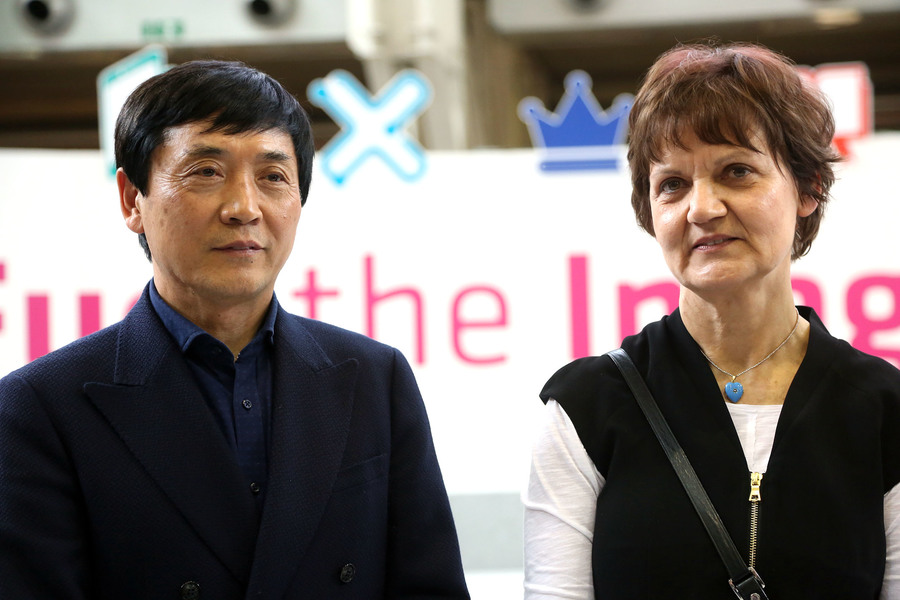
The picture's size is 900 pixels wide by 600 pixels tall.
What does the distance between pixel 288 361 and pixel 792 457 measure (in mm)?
831

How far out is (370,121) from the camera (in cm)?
362

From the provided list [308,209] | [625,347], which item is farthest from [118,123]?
[308,209]

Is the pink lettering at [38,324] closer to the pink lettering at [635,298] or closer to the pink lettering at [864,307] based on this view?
the pink lettering at [635,298]

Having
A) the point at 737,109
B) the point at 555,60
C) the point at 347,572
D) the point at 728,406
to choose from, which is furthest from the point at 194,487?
the point at 555,60

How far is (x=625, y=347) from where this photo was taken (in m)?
1.69

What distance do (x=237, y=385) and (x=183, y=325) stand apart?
132 millimetres

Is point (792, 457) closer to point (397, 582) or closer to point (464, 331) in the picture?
point (397, 582)

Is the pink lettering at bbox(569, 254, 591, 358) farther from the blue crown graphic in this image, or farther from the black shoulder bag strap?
the black shoulder bag strap

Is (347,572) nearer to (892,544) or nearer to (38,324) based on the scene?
(892,544)

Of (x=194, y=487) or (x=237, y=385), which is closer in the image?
(x=194, y=487)

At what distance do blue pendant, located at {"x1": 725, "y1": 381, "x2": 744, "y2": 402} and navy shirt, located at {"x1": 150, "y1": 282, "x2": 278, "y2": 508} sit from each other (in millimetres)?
766

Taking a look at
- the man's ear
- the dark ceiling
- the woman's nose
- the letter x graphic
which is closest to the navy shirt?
the man's ear

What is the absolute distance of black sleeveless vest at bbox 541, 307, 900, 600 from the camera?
4.71 ft

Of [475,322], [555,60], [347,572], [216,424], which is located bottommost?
[347,572]
